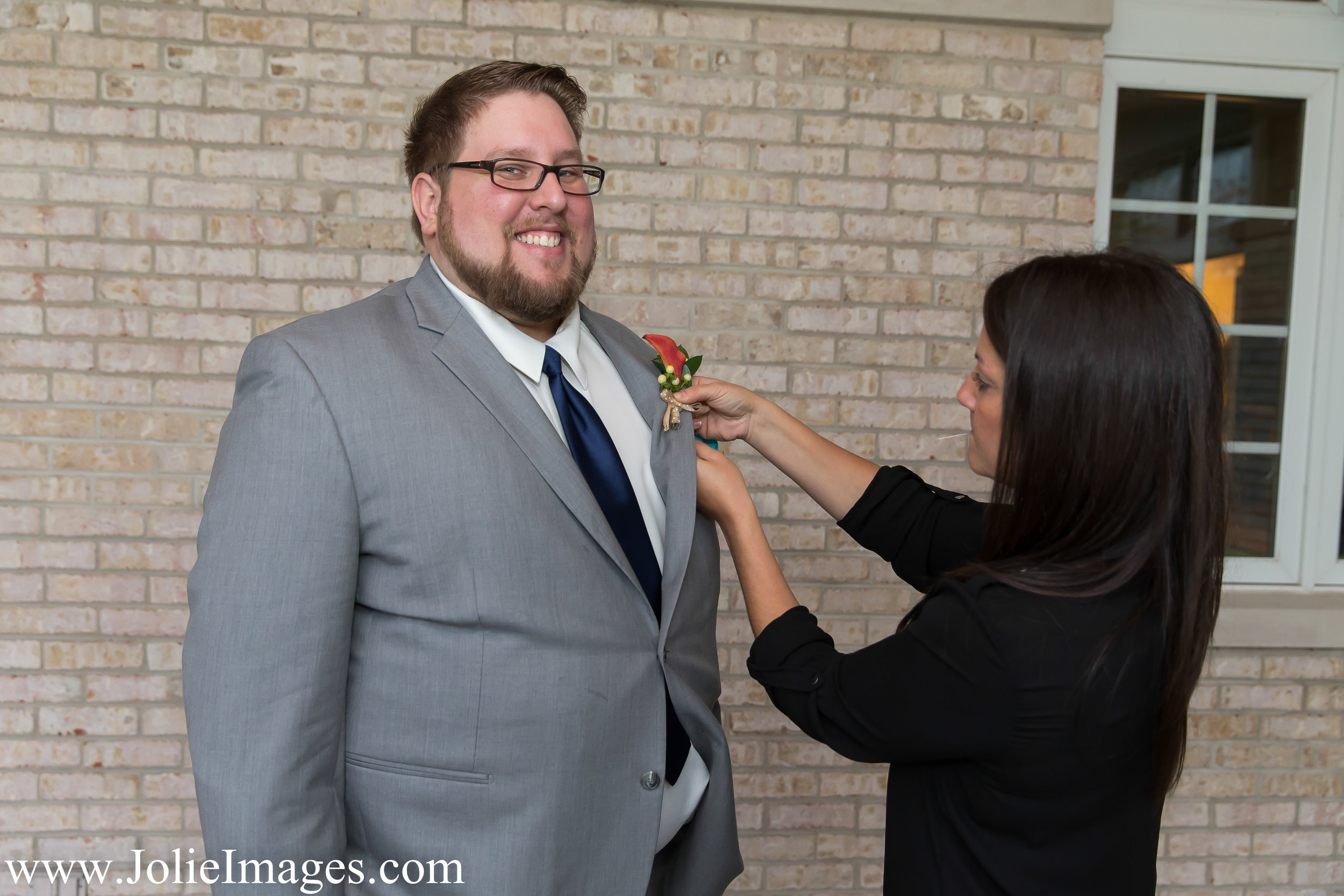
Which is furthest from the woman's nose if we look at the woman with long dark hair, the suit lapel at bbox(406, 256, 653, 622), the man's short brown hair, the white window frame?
the white window frame

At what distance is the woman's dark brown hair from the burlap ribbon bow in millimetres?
629

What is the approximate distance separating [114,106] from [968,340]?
279 centimetres

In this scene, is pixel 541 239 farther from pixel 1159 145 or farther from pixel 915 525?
pixel 1159 145

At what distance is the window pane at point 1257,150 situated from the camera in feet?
11.0

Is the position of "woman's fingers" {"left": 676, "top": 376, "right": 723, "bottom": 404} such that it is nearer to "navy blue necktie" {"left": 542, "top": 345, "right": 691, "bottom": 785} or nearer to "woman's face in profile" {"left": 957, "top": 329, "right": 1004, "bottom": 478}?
"navy blue necktie" {"left": 542, "top": 345, "right": 691, "bottom": 785}

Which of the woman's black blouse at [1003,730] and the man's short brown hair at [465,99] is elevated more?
the man's short brown hair at [465,99]

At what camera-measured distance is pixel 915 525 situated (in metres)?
2.13

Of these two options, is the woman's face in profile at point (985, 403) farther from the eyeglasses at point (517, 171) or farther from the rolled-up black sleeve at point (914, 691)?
the eyeglasses at point (517, 171)

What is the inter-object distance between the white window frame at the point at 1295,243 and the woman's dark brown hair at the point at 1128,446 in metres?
2.00

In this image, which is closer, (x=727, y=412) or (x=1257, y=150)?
(x=727, y=412)

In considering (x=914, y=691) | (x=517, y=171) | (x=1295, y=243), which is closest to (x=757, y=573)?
(x=914, y=691)

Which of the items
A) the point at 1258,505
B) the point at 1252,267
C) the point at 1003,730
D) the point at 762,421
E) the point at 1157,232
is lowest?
the point at 1003,730

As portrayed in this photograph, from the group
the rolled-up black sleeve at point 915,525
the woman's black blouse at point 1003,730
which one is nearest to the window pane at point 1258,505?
the rolled-up black sleeve at point 915,525

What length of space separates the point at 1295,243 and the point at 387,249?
3.18m
